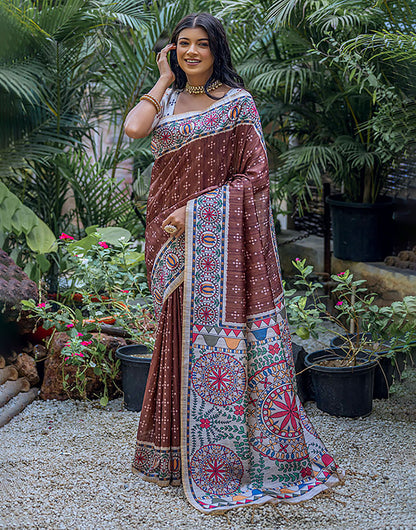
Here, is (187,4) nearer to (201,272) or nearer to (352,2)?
(352,2)

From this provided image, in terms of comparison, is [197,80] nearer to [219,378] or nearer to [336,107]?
[219,378]

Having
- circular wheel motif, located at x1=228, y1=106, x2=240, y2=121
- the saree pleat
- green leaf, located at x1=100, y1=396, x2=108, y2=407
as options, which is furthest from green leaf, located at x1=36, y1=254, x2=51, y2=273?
circular wheel motif, located at x1=228, y1=106, x2=240, y2=121

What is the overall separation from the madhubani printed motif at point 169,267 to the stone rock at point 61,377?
125 cm

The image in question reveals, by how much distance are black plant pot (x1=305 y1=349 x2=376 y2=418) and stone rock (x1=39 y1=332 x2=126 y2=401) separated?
1.24 m

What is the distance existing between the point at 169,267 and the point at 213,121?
652 millimetres

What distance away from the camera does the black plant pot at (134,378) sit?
3.93 m

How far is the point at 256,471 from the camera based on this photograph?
2988 mm

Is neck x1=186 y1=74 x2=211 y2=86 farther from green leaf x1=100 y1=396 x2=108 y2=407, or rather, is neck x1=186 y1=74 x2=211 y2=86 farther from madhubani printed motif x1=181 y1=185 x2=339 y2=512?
green leaf x1=100 y1=396 x2=108 y2=407

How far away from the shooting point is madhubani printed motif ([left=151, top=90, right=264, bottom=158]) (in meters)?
2.91

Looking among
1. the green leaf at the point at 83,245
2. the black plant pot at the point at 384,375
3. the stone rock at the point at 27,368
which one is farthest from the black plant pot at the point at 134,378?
the black plant pot at the point at 384,375

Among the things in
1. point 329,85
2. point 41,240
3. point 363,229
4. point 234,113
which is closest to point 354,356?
point 234,113

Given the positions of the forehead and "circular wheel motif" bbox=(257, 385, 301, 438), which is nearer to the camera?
the forehead

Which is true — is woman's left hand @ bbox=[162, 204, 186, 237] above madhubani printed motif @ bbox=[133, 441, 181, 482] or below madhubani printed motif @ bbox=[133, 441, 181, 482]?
above

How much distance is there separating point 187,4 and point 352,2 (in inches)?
62.4
